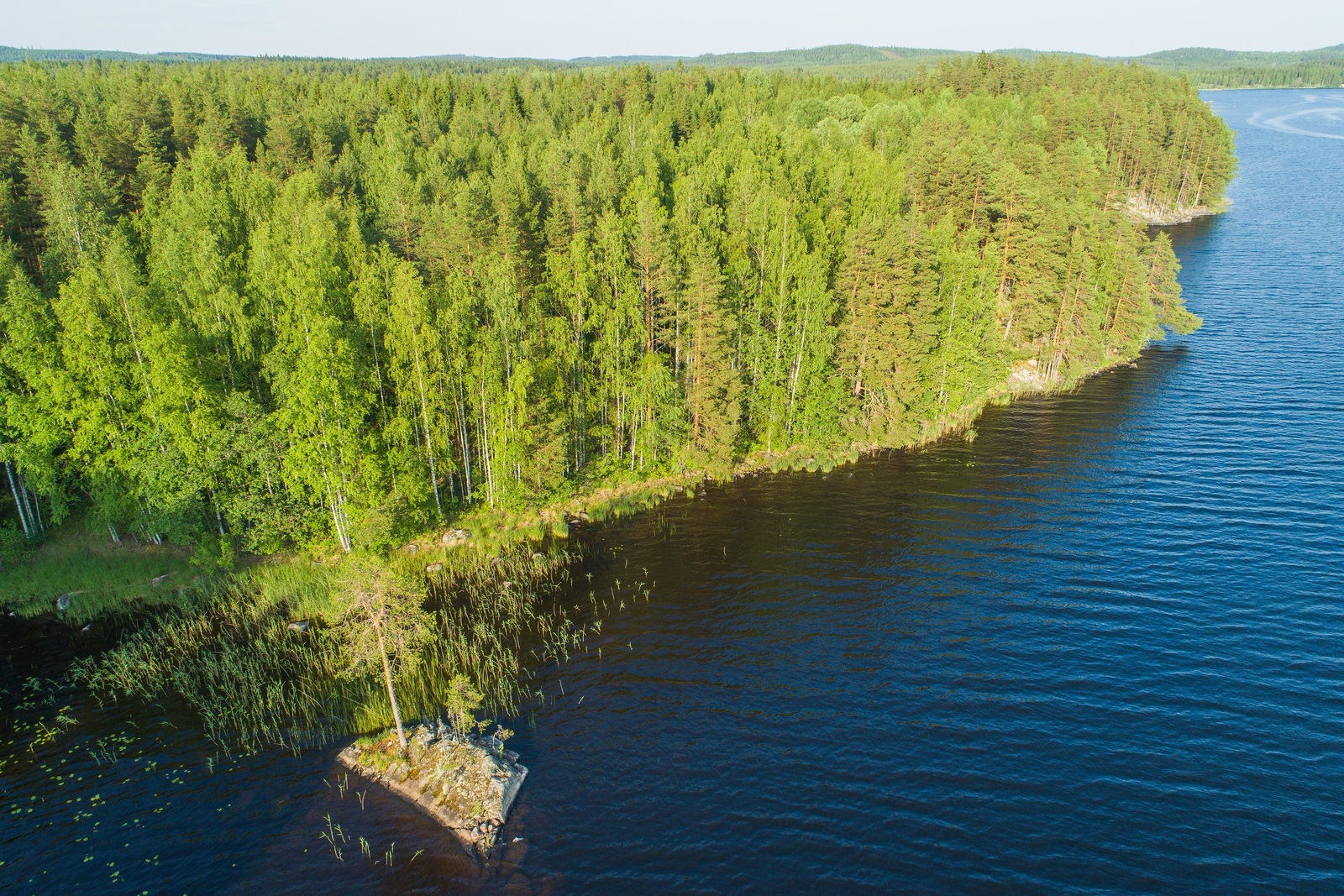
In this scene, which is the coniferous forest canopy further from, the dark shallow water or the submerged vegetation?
the dark shallow water

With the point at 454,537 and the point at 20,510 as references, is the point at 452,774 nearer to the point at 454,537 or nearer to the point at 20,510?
the point at 454,537

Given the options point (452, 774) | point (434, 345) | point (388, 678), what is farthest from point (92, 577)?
point (452, 774)

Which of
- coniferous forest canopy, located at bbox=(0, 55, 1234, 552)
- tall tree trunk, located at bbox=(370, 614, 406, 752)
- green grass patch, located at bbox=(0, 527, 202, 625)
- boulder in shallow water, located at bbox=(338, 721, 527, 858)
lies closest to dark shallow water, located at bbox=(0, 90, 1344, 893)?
boulder in shallow water, located at bbox=(338, 721, 527, 858)

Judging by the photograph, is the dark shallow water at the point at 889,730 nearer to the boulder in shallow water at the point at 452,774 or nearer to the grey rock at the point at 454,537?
the boulder in shallow water at the point at 452,774

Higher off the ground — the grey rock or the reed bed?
the grey rock

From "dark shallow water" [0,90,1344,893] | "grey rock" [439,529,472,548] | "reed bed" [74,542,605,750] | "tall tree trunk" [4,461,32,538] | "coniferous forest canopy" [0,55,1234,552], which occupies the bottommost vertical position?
"dark shallow water" [0,90,1344,893]
